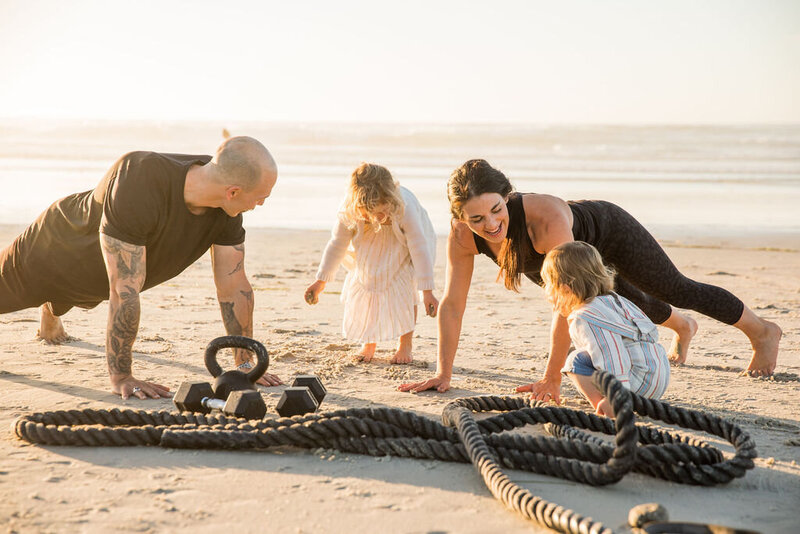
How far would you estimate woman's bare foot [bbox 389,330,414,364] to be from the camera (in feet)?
17.3

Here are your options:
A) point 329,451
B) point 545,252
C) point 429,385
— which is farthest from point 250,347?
point 545,252

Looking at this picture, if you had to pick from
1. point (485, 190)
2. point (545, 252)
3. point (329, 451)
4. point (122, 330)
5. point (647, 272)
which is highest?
point (485, 190)

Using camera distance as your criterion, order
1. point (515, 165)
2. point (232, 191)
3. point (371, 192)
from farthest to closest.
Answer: point (515, 165) → point (371, 192) → point (232, 191)

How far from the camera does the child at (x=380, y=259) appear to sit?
5207 mm

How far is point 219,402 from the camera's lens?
3.66 metres

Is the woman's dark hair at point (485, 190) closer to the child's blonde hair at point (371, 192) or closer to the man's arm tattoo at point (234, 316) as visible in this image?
the child's blonde hair at point (371, 192)

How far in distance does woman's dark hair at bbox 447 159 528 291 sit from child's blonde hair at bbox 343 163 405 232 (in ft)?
2.65

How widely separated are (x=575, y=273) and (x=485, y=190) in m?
0.63

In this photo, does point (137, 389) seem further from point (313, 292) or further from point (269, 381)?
point (313, 292)

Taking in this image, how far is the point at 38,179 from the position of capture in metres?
18.3

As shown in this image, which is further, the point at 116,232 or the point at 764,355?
the point at 764,355

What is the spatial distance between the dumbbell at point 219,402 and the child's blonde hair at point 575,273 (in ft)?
4.71

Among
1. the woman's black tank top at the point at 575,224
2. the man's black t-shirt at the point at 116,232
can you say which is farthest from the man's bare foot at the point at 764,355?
the man's black t-shirt at the point at 116,232

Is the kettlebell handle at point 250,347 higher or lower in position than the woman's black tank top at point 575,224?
lower
